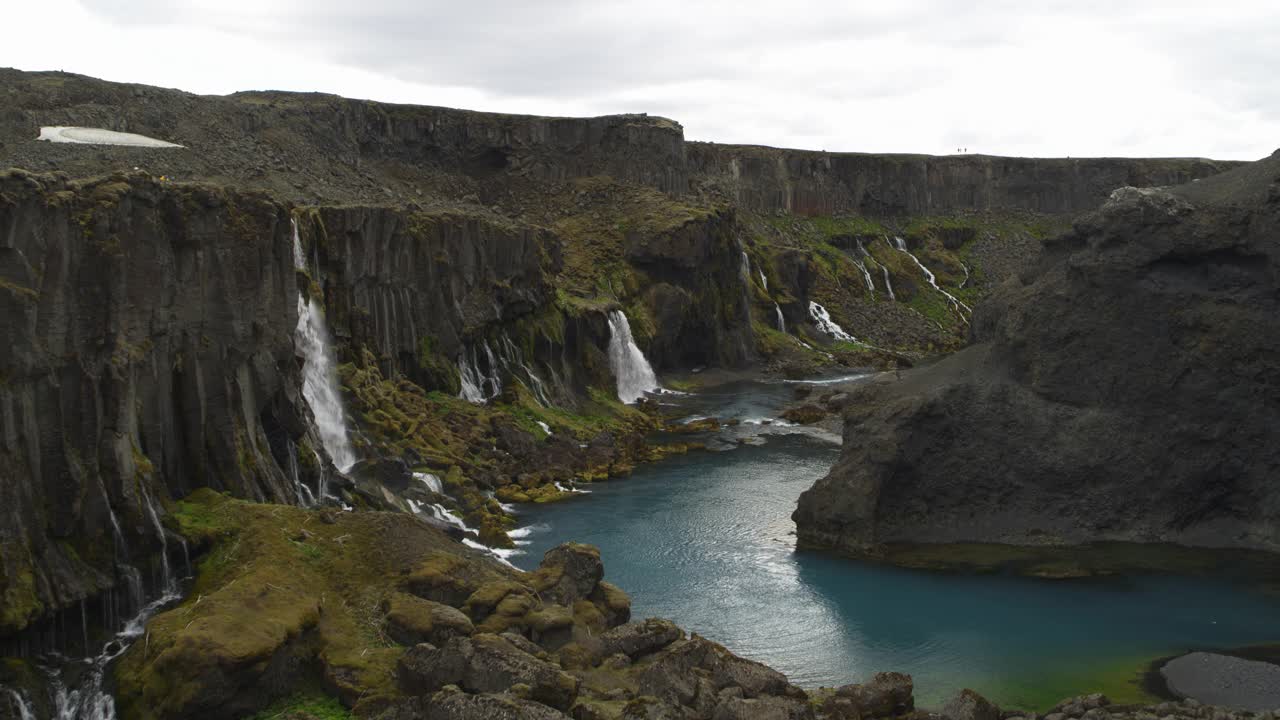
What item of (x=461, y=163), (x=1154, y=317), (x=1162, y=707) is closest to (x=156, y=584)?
(x=1162, y=707)

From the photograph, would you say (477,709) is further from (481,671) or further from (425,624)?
(425,624)

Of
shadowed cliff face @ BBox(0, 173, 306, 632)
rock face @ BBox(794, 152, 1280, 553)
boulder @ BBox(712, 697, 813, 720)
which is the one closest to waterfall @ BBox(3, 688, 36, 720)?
shadowed cliff face @ BBox(0, 173, 306, 632)

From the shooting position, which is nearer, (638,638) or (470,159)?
(638,638)

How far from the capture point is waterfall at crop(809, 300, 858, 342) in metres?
97.1

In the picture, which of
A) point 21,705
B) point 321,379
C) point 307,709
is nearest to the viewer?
point 21,705

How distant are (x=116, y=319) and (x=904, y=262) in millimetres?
103627

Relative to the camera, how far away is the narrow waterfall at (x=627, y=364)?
6838 centimetres

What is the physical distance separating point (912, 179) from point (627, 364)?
78.7m

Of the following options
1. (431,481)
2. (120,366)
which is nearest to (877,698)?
(120,366)

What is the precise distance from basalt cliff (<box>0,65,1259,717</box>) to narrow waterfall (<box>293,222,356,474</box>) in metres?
0.13

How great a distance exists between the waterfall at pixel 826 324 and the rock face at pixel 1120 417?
57.8m

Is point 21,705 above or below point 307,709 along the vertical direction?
above

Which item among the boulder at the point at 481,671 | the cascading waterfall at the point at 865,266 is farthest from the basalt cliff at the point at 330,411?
the cascading waterfall at the point at 865,266

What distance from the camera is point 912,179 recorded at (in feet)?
455
